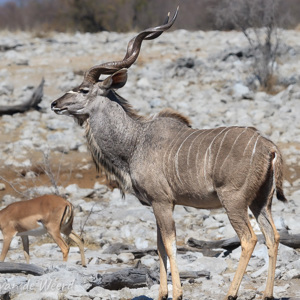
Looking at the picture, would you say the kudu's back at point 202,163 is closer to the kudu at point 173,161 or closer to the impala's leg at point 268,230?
the kudu at point 173,161

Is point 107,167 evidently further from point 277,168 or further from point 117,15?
point 117,15

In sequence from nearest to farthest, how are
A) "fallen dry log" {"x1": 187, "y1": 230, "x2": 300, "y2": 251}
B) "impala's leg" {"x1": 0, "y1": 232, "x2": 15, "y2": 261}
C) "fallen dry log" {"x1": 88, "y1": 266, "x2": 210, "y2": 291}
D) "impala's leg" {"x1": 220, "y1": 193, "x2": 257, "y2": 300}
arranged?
"impala's leg" {"x1": 220, "y1": 193, "x2": 257, "y2": 300} → "fallen dry log" {"x1": 88, "y1": 266, "x2": 210, "y2": 291} → "fallen dry log" {"x1": 187, "y1": 230, "x2": 300, "y2": 251} → "impala's leg" {"x1": 0, "y1": 232, "x2": 15, "y2": 261}

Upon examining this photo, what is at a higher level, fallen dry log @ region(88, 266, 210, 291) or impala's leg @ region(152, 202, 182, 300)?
impala's leg @ region(152, 202, 182, 300)

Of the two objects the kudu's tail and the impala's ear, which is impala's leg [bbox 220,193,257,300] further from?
the impala's ear

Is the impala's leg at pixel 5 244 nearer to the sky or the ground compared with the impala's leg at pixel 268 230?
nearer to the ground

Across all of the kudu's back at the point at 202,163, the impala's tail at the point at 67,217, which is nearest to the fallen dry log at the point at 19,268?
the kudu's back at the point at 202,163

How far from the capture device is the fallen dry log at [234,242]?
257 inches

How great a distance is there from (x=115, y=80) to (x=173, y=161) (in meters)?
0.99

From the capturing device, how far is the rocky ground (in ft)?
18.3

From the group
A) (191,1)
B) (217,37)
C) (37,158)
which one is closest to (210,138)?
(37,158)

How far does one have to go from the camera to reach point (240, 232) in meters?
4.81

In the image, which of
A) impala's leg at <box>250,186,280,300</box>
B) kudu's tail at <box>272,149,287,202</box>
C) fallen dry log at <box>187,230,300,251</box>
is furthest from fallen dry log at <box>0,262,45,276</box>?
kudu's tail at <box>272,149,287,202</box>

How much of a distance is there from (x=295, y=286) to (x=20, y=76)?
11.7 meters

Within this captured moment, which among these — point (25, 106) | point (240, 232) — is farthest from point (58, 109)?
point (25, 106)
